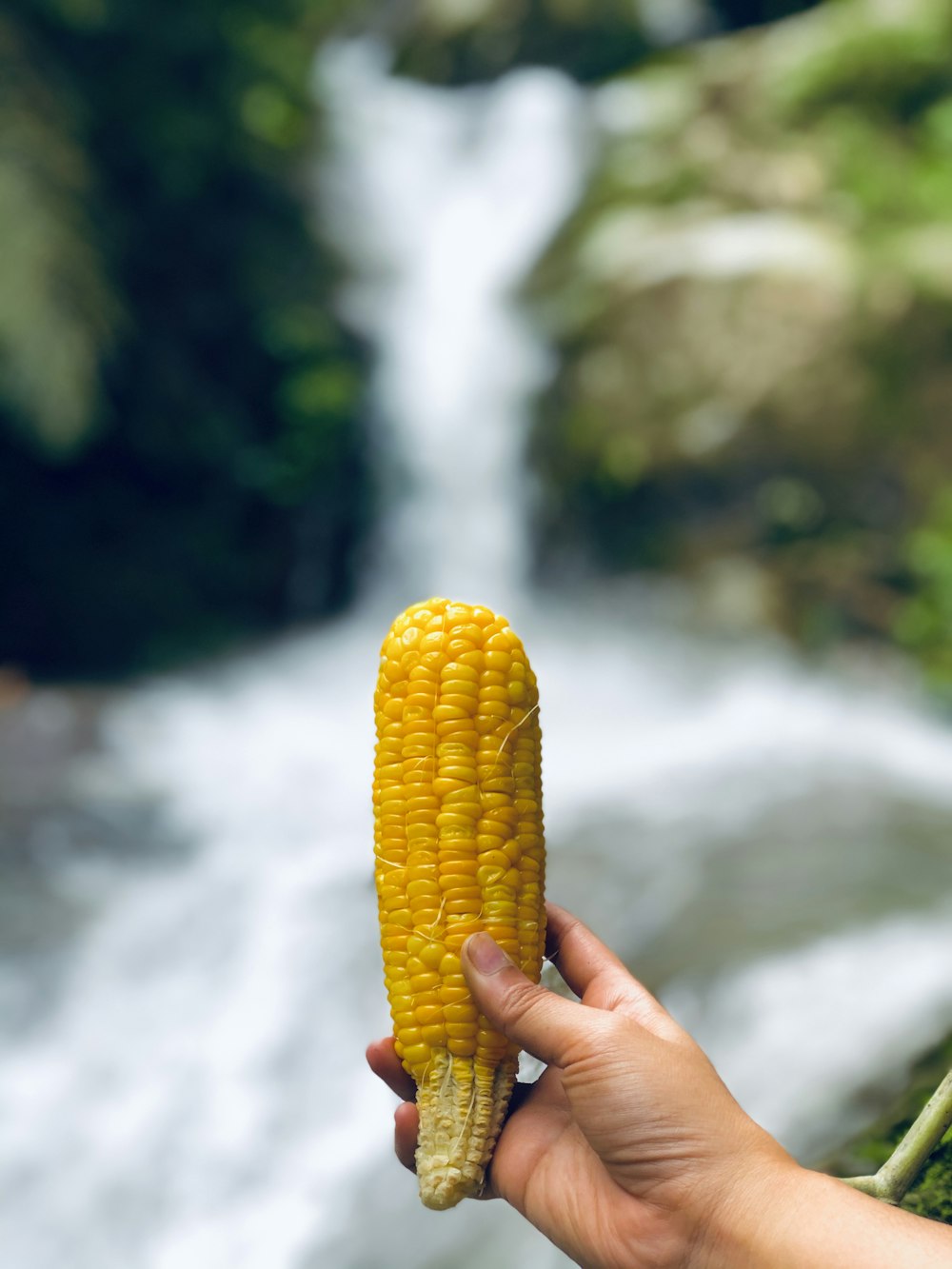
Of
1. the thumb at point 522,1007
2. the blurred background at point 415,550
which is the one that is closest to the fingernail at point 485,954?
the thumb at point 522,1007

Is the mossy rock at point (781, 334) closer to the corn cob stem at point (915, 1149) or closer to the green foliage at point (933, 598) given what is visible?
the green foliage at point (933, 598)

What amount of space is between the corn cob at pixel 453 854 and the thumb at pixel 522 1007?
0.05m

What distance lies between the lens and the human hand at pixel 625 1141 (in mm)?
1515

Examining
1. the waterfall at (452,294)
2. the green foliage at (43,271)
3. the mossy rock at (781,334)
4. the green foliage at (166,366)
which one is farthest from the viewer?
the waterfall at (452,294)

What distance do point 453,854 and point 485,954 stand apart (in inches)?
6.4

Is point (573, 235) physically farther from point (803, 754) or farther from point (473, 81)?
point (803, 754)

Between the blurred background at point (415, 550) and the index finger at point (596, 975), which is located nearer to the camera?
the index finger at point (596, 975)

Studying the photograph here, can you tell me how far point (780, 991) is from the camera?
11.5 feet

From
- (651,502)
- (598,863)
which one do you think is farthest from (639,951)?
(651,502)

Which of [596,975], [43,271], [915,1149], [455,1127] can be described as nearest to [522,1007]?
[455,1127]

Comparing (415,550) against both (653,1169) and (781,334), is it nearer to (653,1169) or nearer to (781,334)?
(781,334)

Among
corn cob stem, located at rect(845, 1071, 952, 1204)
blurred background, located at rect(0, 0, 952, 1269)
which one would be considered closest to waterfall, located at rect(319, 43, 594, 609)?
blurred background, located at rect(0, 0, 952, 1269)

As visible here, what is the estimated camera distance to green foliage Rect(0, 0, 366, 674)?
6285 millimetres

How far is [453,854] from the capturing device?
164 cm
